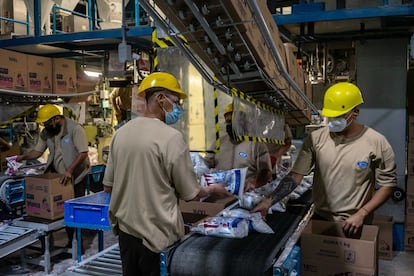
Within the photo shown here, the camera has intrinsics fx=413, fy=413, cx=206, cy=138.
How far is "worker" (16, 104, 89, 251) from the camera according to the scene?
4934 millimetres

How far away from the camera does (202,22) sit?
206 centimetres

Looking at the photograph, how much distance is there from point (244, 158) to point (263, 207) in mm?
1291

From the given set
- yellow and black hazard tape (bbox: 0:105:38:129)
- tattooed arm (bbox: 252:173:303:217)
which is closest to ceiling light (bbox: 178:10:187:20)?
tattooed arm (bbox: 252:173:303:217)

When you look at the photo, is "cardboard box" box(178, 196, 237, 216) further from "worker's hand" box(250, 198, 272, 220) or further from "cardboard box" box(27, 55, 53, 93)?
"cardboard box" box(27, 55, 53, 93)

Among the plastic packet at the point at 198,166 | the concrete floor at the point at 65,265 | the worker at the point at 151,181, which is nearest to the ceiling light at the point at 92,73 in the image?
the concrete floor at the point at 65,265

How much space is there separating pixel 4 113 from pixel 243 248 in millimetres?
5192

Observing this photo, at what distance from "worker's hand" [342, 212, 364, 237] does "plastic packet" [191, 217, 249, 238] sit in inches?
25.0

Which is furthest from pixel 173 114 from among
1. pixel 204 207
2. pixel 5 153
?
→ pixel 5 153

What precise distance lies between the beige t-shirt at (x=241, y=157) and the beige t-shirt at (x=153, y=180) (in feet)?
6.08

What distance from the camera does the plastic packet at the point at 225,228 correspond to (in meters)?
2.29

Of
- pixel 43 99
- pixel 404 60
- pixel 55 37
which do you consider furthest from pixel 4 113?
pixel 404 60

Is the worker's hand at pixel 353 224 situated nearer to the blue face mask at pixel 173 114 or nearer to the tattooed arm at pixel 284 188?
the tattooed arm at pixel 284 188

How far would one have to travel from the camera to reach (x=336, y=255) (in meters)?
2.27

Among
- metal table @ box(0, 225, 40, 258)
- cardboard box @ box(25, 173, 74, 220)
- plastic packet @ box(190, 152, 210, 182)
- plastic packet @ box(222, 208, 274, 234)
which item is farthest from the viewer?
cardboard box @ box(25, 173, 74, 220)
